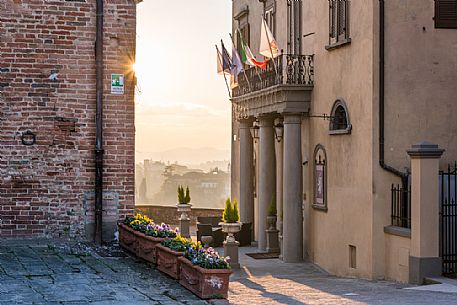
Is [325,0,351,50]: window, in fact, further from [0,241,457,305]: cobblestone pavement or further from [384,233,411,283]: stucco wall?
[0,241,457,305]: cobblestone pavement

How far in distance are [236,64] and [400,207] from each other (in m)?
8.13

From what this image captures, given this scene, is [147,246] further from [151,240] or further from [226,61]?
[226,61]

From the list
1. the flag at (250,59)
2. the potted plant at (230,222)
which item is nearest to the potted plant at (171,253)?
the potted plant at (230,222)

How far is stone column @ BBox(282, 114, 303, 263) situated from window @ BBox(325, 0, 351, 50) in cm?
282

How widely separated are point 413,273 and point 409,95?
405 centimetres

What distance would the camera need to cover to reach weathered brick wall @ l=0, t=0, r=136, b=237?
15.5m

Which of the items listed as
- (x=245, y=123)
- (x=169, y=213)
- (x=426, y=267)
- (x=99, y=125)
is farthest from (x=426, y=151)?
(x=169, y=213)

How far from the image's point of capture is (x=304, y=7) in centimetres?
2297

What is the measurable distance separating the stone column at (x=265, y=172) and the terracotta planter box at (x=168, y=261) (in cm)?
1169

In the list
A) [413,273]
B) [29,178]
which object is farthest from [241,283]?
[29,178]

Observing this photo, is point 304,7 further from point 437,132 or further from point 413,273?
point 413,273

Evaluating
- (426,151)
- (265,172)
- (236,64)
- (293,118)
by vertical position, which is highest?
(236,64)

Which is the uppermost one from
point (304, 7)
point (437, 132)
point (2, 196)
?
point (304, 7)

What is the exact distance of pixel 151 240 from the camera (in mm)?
14195
